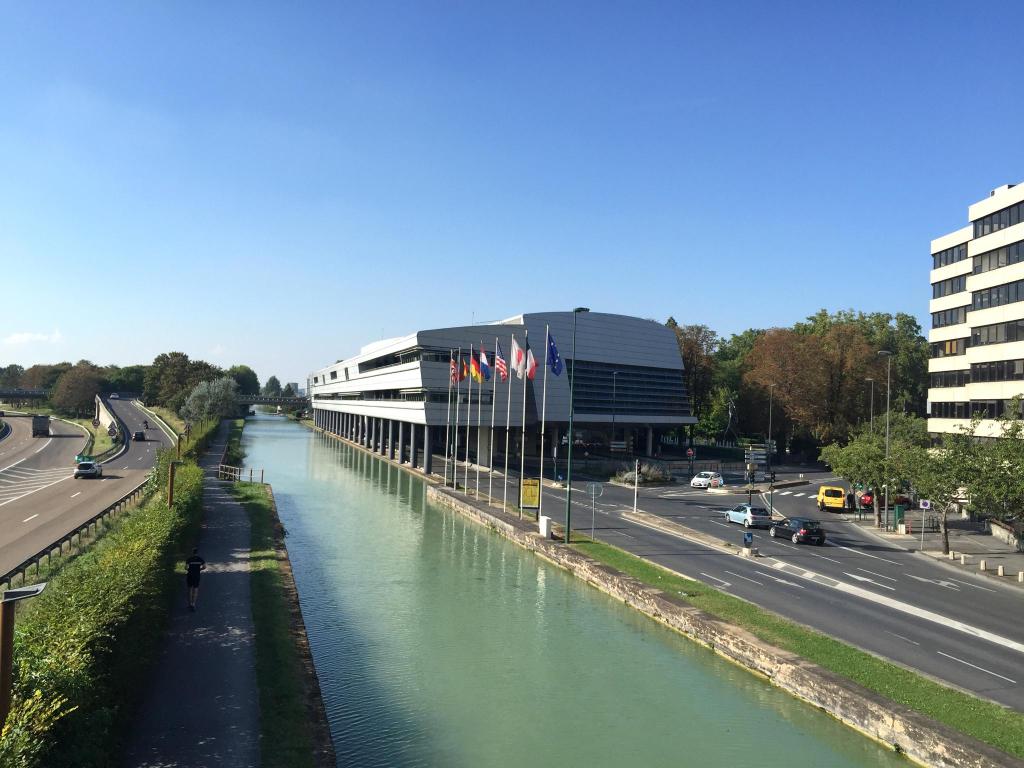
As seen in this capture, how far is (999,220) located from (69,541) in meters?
52.2

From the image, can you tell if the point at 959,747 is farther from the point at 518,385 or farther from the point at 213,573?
the point at 518,385

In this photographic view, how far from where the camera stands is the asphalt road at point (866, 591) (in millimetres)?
19734

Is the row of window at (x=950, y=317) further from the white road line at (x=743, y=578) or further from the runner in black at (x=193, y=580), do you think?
the runner in black at (x=193, y=580)

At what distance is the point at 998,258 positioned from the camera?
44.4 meters

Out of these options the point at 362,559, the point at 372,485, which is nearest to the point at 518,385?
the point at 372,485

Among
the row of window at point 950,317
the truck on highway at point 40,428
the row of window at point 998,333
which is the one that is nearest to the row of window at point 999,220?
the row of window at point 998,333

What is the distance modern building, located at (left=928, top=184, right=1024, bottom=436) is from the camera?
4259cm

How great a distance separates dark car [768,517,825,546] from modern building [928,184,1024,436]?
41.5 feet

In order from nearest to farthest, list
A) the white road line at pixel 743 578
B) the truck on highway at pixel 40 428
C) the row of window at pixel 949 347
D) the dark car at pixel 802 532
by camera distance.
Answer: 1. the white road line at pixel 743 578
2. the dark car at pixel 802 532
3. the row of window at pixel 949 347
4. the truck on highway at pixel 40 428

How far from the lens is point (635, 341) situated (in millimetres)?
94188

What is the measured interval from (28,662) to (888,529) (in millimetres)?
46294

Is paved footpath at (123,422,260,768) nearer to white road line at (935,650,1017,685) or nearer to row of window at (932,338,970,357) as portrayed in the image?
white road line at (935,650,1017,685)

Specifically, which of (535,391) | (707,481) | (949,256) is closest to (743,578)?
(707,481)

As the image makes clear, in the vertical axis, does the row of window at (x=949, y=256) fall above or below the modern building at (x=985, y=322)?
above
